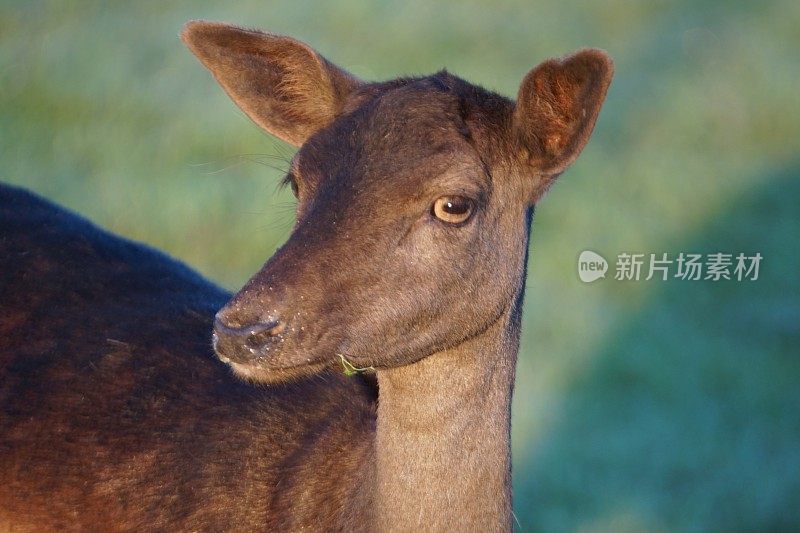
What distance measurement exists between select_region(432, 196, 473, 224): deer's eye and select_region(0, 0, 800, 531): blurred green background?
12.1 ft

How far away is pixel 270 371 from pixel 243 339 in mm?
159

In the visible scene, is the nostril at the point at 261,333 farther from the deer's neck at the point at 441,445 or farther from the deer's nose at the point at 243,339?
the deer's neck at the point at 441,445

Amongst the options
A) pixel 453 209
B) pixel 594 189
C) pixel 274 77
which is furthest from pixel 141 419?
pixel 594 189

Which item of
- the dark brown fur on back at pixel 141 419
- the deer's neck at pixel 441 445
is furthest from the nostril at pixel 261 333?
the dark brown fur on back at pixel 141 419

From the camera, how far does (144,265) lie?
5043 millimetres

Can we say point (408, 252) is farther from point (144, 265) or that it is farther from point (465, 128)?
point (144, 265)

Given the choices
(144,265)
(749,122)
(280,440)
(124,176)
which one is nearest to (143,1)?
(124,176)

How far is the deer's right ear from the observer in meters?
4.30

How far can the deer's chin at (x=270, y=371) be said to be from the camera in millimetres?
3481

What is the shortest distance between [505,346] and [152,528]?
1.31 meters

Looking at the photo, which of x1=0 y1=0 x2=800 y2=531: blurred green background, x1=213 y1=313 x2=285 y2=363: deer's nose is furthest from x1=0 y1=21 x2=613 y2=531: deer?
x1=0 y1=0 x2=800 y2=531: blurred green background

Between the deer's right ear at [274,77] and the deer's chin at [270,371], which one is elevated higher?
the deer's right ear at [274,77]

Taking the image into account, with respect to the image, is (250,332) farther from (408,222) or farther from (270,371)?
(408,222)

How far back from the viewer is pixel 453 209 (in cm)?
378
